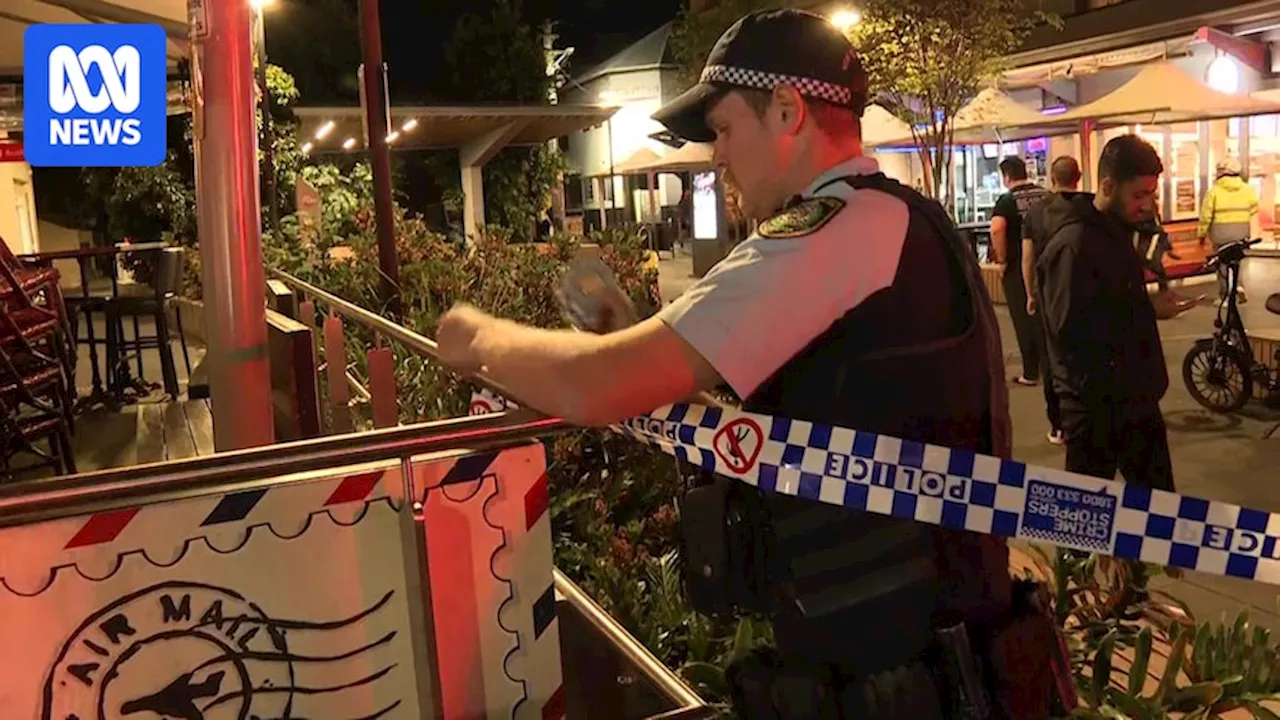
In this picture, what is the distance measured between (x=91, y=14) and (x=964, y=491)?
8.39 m

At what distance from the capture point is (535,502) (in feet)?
7.73

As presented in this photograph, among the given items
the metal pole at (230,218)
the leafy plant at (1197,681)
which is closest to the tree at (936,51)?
the leafy plant at (1197,681)

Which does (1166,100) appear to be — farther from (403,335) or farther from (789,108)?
(789,108)

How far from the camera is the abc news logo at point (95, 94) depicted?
675 cm

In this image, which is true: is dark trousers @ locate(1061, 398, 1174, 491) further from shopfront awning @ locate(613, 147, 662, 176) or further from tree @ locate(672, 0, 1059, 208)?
shopfront awning @ locate(613, 147, 662, 176)

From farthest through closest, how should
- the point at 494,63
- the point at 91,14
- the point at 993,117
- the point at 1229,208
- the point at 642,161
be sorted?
the point at 494,63, the point at 642,161, the point at 1229,208, the point at 993,117, the point at 91,14

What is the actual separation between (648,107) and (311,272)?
2851cm

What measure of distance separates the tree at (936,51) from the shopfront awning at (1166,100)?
4.13 ft

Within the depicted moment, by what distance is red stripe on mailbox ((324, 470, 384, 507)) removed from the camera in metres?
2.14

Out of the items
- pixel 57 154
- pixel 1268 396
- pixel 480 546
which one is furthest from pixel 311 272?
pixel 480 546

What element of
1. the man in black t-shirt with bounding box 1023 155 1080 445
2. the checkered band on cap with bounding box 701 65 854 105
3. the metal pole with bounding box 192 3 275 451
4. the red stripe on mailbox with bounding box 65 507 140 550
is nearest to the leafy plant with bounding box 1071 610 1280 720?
the checkered band on cap with bounding box 701 65 854 105

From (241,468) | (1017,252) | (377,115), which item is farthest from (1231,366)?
(241,468)

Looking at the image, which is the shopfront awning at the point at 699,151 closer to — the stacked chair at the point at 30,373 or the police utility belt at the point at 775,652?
the stacked chair at the point at 30,373

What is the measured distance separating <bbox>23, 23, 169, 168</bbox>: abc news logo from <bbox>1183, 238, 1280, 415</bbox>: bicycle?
741cm
